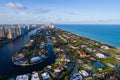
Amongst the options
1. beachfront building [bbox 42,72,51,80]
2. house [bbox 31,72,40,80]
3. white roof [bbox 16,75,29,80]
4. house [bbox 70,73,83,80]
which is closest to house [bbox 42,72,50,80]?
beachfront building [bbox 42,72,51,80]

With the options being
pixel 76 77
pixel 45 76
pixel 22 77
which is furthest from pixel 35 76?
pixel 76 77

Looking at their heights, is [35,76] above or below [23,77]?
above

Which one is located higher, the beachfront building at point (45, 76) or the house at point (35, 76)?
the beachfront building at point (45, 76)

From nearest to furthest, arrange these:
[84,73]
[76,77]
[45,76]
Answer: [76,77] → [45,76] → [84,73]

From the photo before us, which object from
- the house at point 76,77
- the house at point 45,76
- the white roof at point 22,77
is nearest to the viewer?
the house at point 76,77

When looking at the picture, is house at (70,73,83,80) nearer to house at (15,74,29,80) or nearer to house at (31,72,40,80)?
house at (31,72,40,80)

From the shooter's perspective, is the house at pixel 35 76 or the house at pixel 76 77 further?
the house at pixel 35 76

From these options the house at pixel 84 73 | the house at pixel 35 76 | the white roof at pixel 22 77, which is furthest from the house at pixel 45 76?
the house at pixel 84 73

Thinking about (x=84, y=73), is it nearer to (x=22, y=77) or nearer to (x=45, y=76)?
(x=45, y=76)

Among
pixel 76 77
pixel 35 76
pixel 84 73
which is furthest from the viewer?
pixel 84 73

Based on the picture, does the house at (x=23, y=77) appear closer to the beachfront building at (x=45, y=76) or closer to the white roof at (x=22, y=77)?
the white roof at (x=22, y=77)

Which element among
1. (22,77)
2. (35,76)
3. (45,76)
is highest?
(45,76)

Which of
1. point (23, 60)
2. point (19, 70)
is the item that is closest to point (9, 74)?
point (19, 70)

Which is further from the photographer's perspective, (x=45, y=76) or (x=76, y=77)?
(x=45, y=76)
